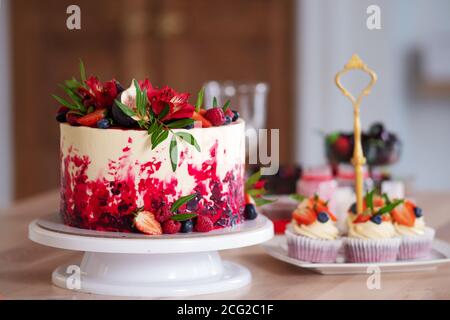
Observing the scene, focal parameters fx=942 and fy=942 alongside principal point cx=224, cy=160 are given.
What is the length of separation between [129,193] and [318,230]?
14.9 inches

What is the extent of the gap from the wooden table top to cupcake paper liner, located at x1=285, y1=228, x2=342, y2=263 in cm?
3

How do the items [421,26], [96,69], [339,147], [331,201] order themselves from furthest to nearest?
[96,69], [421,26], [339,147], [331,201]

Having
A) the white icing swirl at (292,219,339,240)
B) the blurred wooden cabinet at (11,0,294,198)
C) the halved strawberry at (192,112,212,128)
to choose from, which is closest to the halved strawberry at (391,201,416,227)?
the white icing swirl at (292,219,339,240)

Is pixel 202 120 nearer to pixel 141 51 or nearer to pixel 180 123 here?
pixel 180 123

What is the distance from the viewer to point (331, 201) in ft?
6.47

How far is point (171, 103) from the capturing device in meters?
1.45

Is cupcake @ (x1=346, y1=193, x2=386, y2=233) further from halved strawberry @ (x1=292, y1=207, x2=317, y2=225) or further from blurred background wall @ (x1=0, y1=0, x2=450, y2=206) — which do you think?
blurred background wall @ (x1=0, y1=0, x2=450, y2=206)

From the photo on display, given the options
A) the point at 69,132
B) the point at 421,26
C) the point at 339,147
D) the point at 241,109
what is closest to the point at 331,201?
the point at 339,147

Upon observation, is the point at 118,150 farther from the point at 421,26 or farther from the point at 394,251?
the point at 421,26

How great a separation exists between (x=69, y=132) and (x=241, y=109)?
0.93 meters

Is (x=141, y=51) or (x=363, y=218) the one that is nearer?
(x=363, y=218)

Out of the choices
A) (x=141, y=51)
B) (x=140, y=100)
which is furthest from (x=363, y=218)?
(x=141, y=51)

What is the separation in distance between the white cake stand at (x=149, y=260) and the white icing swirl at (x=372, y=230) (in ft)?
0.63

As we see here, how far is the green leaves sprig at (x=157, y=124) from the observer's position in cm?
144
